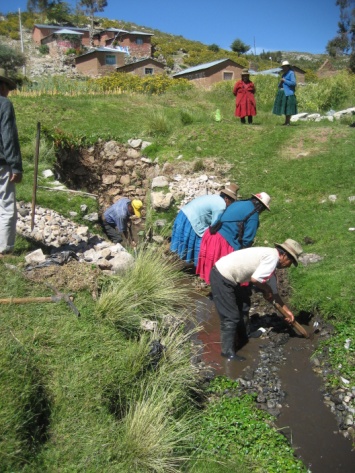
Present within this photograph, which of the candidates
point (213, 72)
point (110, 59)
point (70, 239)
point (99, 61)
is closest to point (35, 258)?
point (70, 239)

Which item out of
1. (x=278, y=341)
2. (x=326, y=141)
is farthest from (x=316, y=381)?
(x=326, y=141)

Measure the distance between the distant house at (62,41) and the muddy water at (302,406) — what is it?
165ft

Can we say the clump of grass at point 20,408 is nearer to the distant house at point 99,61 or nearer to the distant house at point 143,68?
the distant house at point 143,68

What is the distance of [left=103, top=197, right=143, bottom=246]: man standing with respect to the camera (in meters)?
8.41

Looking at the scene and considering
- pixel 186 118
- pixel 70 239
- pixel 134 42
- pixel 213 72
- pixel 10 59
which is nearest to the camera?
pixel 70 239

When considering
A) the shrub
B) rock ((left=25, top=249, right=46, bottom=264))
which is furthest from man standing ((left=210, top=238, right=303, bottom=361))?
the shrub

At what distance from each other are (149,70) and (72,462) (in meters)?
46.3

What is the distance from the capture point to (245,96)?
510 inches

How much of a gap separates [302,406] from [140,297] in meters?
2.18

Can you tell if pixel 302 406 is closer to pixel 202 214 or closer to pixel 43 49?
pixel 202 214

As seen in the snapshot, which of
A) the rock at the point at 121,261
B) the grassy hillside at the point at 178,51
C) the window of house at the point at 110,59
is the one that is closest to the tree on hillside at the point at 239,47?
the grassy hillside at the point at 178,51

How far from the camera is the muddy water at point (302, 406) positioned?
4043 millimetres

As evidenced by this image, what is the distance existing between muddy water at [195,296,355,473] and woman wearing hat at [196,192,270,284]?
107 centimetres

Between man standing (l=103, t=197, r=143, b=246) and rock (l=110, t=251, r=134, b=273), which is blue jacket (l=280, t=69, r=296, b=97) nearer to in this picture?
man standing (l=103, t=197, r=143, b=246)
